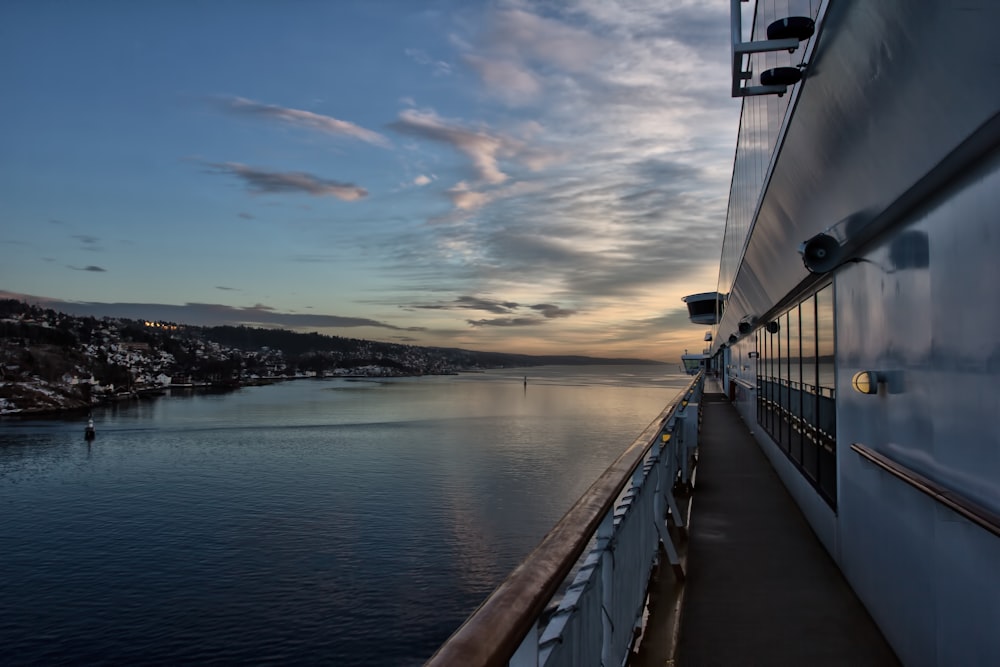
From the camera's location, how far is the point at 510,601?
1.26 meters

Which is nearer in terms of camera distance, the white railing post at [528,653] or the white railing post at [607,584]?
the white railing post at [528,653]

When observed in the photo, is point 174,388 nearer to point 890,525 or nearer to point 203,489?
point 203,489

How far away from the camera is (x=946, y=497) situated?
2.62m

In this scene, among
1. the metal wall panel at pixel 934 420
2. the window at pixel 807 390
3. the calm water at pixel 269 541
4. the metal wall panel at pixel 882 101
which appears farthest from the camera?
the calm water at pixel 269 541

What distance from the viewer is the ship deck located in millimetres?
3494

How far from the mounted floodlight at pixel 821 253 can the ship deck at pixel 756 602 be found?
2.11 meters

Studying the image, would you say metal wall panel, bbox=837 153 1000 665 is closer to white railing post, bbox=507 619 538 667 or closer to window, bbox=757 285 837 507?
window, bbox=757 285 837 507

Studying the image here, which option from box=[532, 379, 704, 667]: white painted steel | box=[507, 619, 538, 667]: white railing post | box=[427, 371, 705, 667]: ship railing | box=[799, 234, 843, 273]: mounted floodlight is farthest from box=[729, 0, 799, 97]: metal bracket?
box=[507, 619, 538, 667]: white railing post

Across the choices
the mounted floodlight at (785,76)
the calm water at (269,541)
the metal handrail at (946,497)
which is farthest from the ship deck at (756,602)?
the calm water at (269,541)

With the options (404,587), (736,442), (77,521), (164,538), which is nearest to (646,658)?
(736,442)

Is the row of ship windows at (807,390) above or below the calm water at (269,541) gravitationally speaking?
above

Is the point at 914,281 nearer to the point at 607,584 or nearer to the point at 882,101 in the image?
the point at 882,101

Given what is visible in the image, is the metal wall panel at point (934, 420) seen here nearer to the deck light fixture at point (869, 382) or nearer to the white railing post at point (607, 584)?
the deck light fixture at point (869, 382)

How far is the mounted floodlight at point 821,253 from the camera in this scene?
439 cm
